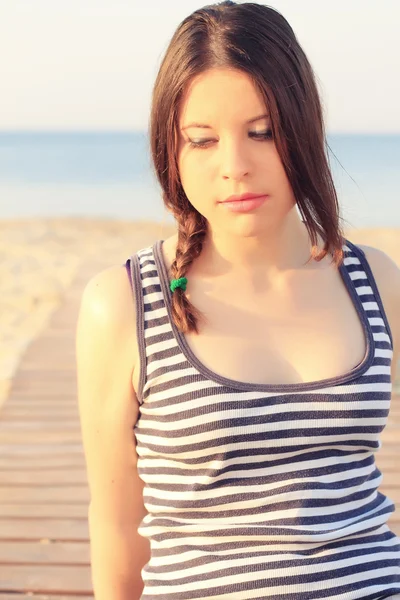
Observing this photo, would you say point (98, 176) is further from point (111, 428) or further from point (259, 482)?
point (259, 482)

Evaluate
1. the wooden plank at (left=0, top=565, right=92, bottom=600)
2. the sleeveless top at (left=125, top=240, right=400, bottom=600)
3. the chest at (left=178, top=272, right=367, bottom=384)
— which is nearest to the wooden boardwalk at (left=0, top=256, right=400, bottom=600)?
the wooden plank at (left=0, top=565, right=92, bottom=600)

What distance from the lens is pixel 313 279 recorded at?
1.83 metres

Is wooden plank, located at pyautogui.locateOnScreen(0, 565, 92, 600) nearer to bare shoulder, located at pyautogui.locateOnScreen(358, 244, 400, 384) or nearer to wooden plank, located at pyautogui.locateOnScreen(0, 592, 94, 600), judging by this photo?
wooden plank, located at pyautogui.locateOnScreen(0, 592, 94, 600)

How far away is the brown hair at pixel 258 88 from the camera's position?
1.55 meters

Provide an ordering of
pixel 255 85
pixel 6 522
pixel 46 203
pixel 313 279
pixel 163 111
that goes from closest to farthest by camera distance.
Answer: pixel 255 85 < pixel 163 111 < pixel 313 279 < pixel 6 522 < pixel 46 203

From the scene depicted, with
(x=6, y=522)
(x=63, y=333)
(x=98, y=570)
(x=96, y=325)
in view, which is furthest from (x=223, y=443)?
(x=63, y=333)

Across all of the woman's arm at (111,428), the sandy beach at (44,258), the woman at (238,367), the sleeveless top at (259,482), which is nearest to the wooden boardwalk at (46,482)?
the sandy beach at (44,258)

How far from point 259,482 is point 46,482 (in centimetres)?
175

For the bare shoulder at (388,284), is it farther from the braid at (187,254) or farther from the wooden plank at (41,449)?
the wooden plank at (41,449)

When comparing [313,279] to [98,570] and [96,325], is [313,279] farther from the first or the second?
[98,570]

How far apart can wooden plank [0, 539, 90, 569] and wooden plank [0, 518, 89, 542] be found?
3cm

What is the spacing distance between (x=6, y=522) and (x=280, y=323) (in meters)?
1.53

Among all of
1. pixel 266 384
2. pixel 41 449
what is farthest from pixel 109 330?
pixel 41 449

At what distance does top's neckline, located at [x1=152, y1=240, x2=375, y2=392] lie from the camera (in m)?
1.60
